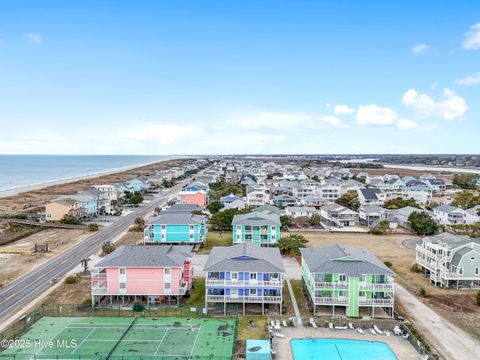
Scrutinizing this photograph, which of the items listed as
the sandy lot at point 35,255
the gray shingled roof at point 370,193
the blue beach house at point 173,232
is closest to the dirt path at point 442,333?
the blue beach house at point 173,232

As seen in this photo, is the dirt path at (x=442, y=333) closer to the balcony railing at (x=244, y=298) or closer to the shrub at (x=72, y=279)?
the balcony railing at (x=244, y=298)

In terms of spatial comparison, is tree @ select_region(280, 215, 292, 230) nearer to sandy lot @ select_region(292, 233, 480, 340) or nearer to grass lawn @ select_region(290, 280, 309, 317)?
sandy lot @ select_region(292, 233, 480, 340)

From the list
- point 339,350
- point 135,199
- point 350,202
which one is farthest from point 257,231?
point 135,199

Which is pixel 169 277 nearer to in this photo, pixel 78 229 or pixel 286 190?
pixel 78 229

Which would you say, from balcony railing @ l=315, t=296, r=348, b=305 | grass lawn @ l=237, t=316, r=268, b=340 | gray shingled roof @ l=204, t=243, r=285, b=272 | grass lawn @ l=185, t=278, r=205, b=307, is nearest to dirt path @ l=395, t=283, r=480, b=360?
balcony railing @ l=315, t=296, r=348, b=305

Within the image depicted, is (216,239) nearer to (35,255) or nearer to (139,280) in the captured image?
(35,255)

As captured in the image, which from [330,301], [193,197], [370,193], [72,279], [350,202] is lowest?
[72,279]

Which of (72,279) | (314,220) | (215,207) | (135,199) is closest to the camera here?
(72,279)
